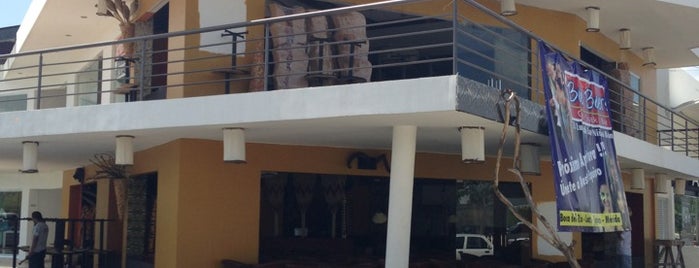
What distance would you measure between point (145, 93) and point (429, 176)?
16.1 feet

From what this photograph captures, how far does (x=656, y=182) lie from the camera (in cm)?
1875

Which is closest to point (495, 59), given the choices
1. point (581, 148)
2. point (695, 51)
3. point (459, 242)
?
point (581, 148)

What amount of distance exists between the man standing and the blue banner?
30.7 ft

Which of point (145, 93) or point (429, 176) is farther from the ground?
point (145, 93)

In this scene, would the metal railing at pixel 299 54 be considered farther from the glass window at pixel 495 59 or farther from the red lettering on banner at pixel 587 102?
the red lettering on banner at pixel 587 102

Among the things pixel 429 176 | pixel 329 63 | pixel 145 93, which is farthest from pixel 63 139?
pixel 429 176

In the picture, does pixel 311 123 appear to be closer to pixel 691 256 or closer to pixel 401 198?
pixel 401 198

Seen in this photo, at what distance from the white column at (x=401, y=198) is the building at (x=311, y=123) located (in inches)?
0.7

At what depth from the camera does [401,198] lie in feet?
35.2

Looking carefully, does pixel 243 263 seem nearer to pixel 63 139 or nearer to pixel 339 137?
pixel 339 137

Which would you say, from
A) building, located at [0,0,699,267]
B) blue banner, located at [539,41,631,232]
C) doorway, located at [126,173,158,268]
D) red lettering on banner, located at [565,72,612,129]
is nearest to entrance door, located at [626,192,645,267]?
building, located at [0,0,699,267]

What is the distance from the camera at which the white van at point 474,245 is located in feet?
51.5

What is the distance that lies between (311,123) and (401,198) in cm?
144

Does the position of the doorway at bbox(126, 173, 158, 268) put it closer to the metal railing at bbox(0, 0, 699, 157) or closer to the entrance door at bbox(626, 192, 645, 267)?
the metal railing at bbox(0, 0, 699, 157)
